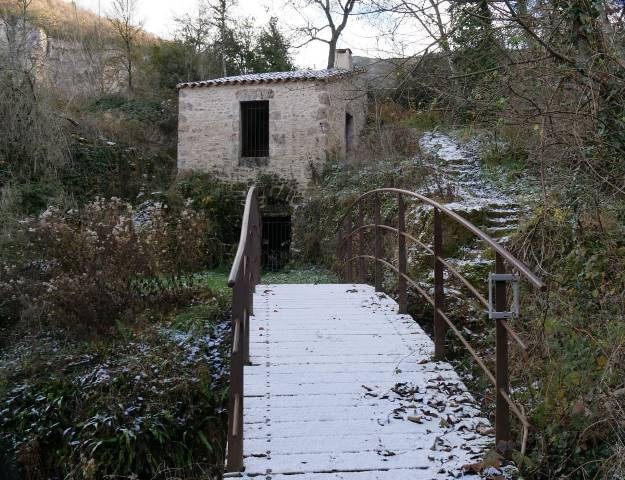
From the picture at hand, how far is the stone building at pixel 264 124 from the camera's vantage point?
50.1 feet

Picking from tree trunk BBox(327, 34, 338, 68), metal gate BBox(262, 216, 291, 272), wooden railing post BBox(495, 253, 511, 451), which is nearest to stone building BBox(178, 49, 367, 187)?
metal gate BBox(262, 216, 291, 272)

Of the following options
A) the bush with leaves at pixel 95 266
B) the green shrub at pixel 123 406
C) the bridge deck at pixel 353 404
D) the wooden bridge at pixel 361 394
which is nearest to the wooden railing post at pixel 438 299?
the wooden bridge at pixel 361 394

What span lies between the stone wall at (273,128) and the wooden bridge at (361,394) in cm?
1023

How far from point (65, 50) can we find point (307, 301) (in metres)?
21.3

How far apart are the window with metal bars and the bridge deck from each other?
11284 mm

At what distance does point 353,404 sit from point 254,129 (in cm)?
1324

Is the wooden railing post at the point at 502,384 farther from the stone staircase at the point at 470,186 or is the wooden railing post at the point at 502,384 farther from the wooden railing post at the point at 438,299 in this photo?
the stone staircase at the point at 470,186

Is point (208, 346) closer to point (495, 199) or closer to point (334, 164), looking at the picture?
point (495, 199)

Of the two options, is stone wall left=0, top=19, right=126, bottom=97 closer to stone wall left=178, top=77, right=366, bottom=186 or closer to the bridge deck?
stone wall left=178, top=77, right=366, bottom=186

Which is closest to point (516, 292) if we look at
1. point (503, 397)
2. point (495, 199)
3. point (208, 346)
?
point (503, 397)

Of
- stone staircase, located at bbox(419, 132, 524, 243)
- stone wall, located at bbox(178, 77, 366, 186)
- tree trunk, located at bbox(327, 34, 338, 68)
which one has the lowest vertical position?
stone staircase, located at bbox(419, 132, 524, 243)

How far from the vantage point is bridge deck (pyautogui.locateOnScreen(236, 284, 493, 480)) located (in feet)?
10.2

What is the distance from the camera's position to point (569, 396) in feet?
10.6

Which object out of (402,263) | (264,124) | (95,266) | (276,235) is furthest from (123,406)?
(264,124)
